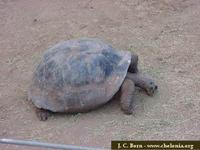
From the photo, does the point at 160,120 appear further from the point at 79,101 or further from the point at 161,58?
the point at 161,58

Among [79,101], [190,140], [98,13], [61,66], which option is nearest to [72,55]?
[61,66]

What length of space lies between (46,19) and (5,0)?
1157 mm

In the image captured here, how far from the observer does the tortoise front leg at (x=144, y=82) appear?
16.8ft

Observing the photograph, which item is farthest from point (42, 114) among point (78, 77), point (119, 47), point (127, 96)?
point (119, 47)

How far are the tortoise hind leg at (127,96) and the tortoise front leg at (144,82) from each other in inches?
4.6

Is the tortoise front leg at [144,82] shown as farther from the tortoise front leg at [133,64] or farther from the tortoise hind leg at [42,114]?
the tortoise hind leg at [42,114]

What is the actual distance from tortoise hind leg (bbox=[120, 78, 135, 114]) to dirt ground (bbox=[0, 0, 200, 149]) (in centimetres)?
9

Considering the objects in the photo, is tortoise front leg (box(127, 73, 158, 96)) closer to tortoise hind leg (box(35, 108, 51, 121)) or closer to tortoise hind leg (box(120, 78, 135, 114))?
tortoise hind leg (box(120, 78, 135, 114))

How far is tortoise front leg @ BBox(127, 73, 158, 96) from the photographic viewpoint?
16.8ft

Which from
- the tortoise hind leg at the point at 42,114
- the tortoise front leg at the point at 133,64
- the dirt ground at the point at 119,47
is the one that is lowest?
the tortoise hind leg at the point at 42,114

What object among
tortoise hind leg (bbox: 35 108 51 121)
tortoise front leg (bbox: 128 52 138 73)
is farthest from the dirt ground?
tortoise front leg (bbox: 128 52 138 73)

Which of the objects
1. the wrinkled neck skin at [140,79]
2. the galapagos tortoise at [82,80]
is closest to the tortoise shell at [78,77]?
the galapagos tortoise at [82,80]

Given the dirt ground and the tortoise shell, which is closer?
the dirt ground

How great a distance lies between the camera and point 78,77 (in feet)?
16.2
